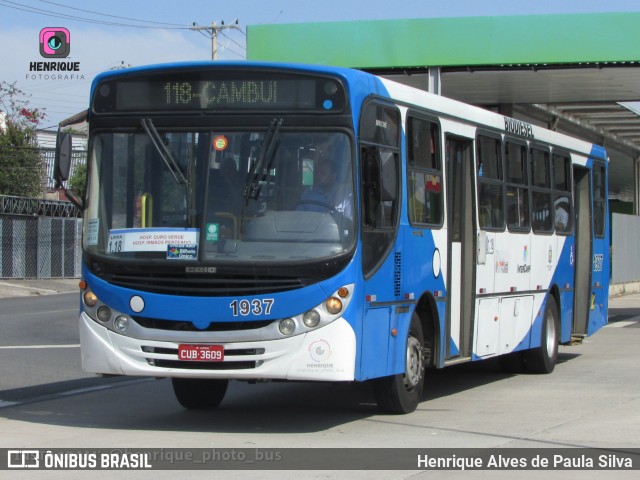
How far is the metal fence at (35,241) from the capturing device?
139 ft

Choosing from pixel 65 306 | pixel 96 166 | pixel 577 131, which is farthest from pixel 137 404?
pixel 577 131

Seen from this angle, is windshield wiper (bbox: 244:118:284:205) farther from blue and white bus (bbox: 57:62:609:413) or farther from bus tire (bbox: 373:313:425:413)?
bus tire (bbox: 373:313:425:413)

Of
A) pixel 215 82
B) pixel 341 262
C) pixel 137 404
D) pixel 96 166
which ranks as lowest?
pixel 137 404

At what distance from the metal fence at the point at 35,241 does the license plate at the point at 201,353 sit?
32.8m

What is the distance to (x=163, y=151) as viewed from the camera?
9.98 metres

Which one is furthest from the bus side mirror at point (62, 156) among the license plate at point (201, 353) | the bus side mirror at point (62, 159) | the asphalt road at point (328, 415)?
the asphalt road at point (328, 415)

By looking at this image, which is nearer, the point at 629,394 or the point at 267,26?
the point at 629,394

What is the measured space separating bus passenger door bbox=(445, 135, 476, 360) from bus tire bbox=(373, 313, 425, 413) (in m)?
0.87

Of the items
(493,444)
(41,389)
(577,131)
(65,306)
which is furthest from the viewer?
(577,131)

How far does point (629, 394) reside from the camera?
12.8 metres

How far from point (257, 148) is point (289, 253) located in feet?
3.13

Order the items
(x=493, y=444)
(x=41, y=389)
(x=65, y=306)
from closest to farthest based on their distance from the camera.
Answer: (x=493, y=444) < (x=41, y=389) < (x=65, y=306)

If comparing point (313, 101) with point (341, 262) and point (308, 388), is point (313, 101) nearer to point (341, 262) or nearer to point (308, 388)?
point (341, 262)

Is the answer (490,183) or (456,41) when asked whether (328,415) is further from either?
(456,41)
